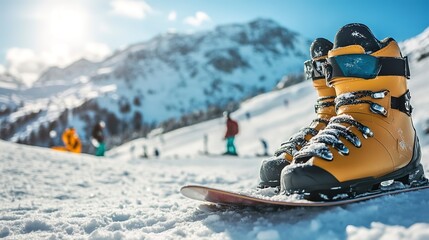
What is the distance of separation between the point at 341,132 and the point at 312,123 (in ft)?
1.80

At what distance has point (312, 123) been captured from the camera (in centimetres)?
220

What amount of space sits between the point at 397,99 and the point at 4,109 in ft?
588

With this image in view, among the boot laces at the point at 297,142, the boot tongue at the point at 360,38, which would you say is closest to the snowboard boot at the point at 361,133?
the boot tongue at the point at 360,38

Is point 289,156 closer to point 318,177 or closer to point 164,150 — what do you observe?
point 318,177

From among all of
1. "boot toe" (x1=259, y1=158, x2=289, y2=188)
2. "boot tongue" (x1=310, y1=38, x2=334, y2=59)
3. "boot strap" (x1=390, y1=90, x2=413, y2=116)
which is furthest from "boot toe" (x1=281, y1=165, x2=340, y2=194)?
"boot tongue" (x1=310, y1=38, x2=334, y2=59)

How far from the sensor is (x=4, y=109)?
15588 centimetres

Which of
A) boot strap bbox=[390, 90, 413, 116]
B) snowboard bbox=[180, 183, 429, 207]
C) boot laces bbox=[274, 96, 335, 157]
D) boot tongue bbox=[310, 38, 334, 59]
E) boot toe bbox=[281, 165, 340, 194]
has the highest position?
boot tongue bbox=[310, 38, 334, 59]

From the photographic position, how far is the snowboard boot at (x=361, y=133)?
1521mm

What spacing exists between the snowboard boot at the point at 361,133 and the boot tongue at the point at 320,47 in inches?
16.5

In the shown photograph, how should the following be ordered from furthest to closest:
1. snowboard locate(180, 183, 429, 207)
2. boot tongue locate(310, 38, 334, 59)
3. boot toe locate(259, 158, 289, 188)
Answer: boot tongue locate(310, 38, 334, 59) < boot toe locate(259, 158, 289, 188) < snowboard locate(180, 183, 429, 207)

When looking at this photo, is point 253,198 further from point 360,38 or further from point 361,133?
point 360,38

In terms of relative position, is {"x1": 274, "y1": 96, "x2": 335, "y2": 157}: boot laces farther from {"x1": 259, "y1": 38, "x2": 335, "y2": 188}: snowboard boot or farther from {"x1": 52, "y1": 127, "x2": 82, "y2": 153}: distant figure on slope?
{"x1": 52, "y1": 127, "x2": 82, "y2": 153}: distant figure on slope

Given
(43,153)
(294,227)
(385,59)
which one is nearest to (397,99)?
(385,59)

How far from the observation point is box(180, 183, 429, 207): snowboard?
56.3 inches
